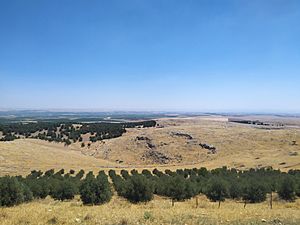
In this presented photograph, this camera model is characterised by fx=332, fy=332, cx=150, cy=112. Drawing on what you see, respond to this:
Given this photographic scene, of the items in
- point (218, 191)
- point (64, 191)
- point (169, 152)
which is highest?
point (218, 191)

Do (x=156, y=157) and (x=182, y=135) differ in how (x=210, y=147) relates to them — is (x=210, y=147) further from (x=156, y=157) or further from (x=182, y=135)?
(x=156, y=157)

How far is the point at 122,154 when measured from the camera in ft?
283

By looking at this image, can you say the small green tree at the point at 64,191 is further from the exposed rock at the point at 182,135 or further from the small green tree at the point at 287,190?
the exposed rock at the point at 182,135

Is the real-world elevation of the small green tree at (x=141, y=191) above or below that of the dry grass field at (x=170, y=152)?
above

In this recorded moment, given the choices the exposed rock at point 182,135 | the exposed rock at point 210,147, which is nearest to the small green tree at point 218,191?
the exposed rock at point 210,147

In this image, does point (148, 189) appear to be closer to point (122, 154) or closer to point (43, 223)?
point (43, 223)

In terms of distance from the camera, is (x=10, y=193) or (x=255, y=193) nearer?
(x=10, y=193)

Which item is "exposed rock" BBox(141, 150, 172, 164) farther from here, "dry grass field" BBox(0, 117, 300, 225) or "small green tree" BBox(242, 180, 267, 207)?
"small green tree" BBox(242, 180, 267, 207)

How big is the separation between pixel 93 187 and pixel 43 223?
39.4ft

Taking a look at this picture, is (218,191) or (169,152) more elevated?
(218,191)

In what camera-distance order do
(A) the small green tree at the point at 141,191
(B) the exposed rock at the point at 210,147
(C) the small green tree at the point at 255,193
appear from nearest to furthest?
(C) the small green tree at the point at 255,193, (A) the small green tree at the point at 141,191, (B) the exposed rock at the point at 210,147

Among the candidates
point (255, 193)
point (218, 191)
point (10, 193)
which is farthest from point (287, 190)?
Result: point (10, 193)

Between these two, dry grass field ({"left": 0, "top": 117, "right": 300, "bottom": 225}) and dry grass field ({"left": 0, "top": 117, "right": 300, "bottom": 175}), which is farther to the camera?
dry grass field ({"left": 0, "top": 117, "right": 300, "bottom": 175})

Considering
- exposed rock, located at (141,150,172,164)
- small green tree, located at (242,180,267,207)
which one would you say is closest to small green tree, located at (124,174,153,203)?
small green tree, located at (242,180,267,207)
